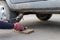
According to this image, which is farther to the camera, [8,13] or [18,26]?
[8,13]

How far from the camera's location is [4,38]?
375cm

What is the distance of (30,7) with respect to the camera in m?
4.29

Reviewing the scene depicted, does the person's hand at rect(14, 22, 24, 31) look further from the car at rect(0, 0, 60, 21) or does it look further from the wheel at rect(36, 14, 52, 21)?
the wheel at rect(36, 14, 52, 21)

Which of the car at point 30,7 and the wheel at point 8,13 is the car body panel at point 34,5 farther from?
the wheel at point 8,13

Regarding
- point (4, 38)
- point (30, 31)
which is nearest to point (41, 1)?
point (30, 31)

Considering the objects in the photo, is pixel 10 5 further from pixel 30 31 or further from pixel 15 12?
pixel 30 31

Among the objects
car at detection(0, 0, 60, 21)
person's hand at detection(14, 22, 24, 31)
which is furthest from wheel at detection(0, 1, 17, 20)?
person's hand at detection(14, 22, 24, 31)

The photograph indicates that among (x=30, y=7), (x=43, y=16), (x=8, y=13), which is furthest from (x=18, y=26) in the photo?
(x=43, y=16)

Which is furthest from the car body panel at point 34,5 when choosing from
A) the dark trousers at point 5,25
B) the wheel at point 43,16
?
the wheel at point 43,16

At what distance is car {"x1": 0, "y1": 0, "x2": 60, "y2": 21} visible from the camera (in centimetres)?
402

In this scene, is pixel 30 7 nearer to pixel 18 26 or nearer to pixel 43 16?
pixel 18 26

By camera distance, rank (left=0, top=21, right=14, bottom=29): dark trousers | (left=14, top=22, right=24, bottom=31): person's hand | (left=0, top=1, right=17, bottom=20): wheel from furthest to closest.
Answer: (left=0, top=1, right=17, bottom=20): wheel → (left=14, top=22, right=24, bottom=31): person's hand → (left=0, top=21, right=14, bottom=29): dark trousers

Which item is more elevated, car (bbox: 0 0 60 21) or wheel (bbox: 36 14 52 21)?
car (bbox: 0 0 60 21)

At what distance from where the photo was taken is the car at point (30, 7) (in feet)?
13.2
